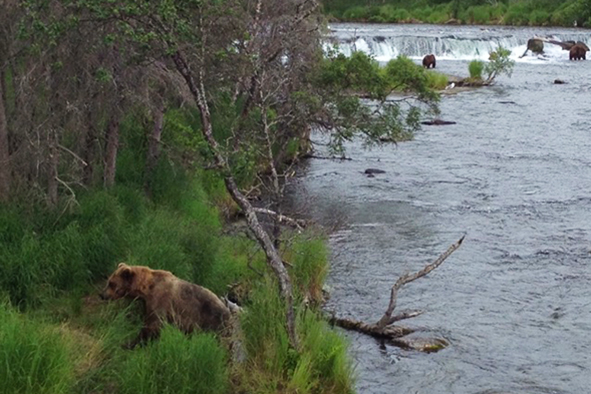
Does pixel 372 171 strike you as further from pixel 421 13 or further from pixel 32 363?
pixel 421 13

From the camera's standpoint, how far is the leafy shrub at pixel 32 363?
324 inches

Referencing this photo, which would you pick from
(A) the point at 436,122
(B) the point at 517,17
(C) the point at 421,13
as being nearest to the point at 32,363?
(A) the point at 436,122

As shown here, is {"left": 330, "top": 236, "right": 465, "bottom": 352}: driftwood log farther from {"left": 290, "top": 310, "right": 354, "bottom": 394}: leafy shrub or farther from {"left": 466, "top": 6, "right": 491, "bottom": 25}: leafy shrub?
{"left": 466, "top": 6, "right": 491, "bottom": 25}: leafy shrub

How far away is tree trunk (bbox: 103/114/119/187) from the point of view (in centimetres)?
1385

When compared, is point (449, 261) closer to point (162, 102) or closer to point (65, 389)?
point (162, 102)

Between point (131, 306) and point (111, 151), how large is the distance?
4.29 metres

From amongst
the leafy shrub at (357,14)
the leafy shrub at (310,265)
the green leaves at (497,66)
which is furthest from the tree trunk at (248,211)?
the leafy shrub at (357,14)

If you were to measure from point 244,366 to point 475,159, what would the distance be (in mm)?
16861

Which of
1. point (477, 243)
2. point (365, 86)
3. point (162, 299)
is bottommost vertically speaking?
point (477, 243)

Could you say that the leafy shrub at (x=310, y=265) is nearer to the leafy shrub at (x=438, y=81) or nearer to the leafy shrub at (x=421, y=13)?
the leafy shrub at (x=438, y=81)

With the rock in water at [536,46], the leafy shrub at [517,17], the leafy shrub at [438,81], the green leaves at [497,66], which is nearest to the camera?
the leafy shrub at [438,81]

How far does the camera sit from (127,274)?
10.3 meters

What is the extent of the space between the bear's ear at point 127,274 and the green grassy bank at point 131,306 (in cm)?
27

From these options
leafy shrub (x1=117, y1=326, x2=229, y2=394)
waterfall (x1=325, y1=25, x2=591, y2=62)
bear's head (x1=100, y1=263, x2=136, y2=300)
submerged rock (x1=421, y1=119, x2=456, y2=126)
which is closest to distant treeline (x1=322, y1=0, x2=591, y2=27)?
waterfall (x1=325, y1=25, x2=591, y2=62)
